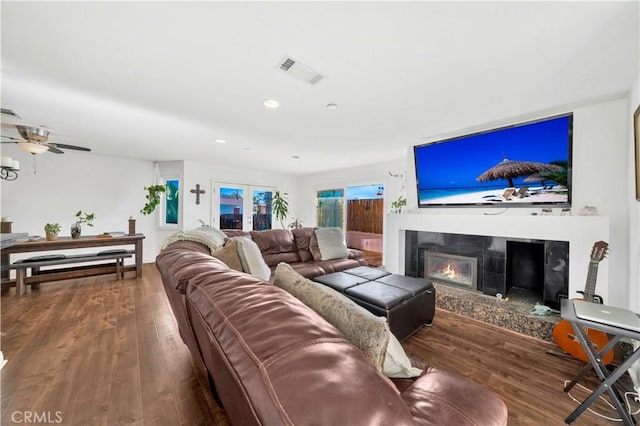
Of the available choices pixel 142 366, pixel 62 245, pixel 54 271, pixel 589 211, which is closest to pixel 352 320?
pixel 142 366

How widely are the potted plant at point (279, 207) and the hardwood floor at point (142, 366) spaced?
4.00 metres

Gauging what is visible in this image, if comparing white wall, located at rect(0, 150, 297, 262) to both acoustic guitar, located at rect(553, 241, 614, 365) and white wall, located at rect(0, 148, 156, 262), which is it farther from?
acoustic guitar, located at rect(553, 241, 614, 365)

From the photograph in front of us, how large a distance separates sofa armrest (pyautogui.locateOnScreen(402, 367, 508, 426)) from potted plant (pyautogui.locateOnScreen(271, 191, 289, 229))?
597 cm

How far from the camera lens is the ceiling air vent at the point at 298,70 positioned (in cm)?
174

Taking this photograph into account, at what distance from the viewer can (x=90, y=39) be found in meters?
1.52

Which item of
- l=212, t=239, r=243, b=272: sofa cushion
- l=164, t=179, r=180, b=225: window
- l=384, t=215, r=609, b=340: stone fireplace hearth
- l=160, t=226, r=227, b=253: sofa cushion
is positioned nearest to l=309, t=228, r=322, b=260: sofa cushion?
l=384, t=215, r=609, b=340: stone fireplace hearth

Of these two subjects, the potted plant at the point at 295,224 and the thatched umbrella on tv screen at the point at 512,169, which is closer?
the thatched umbrella on tv screen at the point at 512,169

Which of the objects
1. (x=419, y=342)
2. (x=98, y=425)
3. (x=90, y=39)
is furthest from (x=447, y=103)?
(x=98, y=425)

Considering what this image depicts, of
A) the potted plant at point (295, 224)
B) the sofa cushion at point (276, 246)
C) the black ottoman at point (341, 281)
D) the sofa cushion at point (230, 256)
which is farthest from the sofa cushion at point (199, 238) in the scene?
the potted plant at point (295, 224)

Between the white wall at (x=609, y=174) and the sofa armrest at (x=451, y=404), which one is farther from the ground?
the white wall at (x=609, y=174)

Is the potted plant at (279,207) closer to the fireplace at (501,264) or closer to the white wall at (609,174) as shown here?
the fireplace at (501,264)

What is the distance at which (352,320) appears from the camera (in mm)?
917

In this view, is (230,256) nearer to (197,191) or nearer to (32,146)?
(32,146)

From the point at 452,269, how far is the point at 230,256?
9.63 feet
